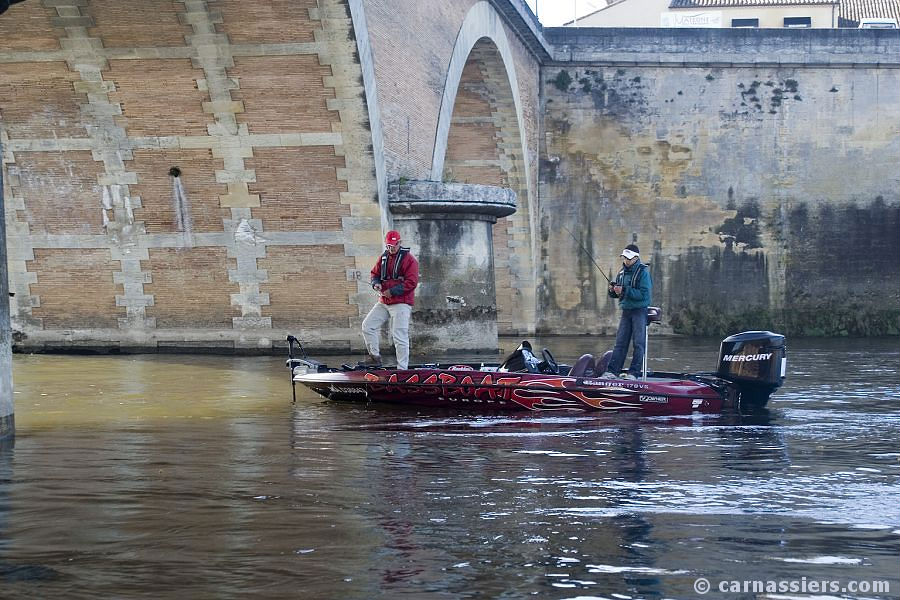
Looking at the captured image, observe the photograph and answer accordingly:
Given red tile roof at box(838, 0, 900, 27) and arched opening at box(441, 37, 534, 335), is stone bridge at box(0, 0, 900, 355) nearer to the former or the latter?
arched opening at box(441, 37, 534, 335)

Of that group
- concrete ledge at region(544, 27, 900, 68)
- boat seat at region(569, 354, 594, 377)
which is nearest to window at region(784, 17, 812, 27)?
concrete ledge at region(544, 27, 900, 68)

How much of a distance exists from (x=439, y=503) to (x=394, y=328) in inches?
215

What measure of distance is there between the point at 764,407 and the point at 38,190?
9883 millimetres

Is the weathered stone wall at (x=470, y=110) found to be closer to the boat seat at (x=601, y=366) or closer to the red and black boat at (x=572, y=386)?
the red and black boat at (x=572, y=386)

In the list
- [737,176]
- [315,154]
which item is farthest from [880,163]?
[315,154]

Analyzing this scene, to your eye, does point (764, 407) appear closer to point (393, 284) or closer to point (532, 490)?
point (393, 284)

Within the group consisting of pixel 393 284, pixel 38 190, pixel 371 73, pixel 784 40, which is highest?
pixel 784 40

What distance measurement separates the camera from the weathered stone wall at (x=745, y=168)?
24.8m

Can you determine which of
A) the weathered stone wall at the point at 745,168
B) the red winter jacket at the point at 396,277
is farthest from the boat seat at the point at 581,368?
the weathered stone wall at the point at 745,168

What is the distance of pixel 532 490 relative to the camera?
6047 millimetres

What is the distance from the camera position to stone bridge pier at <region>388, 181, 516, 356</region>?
15.4m

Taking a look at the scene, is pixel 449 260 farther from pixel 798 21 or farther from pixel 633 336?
pixel 798 21

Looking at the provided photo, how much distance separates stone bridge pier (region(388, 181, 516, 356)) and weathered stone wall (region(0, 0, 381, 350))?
21.8 inches

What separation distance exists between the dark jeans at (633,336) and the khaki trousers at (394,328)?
5.98 ft
